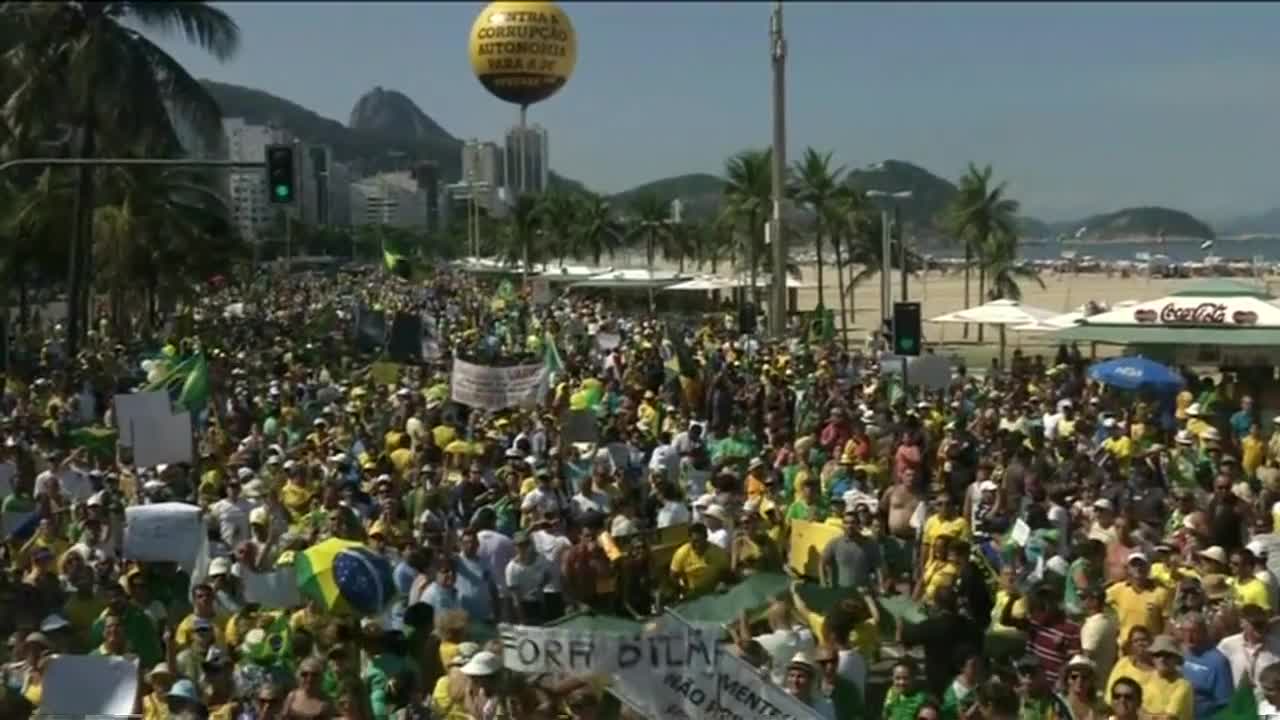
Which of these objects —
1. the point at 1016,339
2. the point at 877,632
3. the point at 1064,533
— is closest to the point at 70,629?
the point at 877,632

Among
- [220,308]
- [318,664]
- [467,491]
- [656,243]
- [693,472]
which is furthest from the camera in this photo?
[656,243]

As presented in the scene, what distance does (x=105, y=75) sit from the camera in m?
34.1

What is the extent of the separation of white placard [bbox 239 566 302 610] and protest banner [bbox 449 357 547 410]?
8.65 meters

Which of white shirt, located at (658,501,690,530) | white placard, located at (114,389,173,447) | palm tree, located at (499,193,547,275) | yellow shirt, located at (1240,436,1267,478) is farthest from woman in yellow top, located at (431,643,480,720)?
palm tree, located at (499,193,547,275)

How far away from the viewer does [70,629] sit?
9219 mm

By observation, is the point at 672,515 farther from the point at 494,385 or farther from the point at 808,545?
the point at 494,385

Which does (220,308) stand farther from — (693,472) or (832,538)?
(832,538)

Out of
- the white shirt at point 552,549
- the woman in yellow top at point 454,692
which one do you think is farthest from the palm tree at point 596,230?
the woman in yellow top at point 454,692

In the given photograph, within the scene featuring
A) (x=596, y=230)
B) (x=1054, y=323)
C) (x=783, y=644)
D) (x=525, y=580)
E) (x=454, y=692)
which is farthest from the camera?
(x=596, y=230)

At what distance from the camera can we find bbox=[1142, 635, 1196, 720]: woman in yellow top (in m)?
7.84

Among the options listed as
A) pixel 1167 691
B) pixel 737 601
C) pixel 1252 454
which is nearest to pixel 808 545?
pixel 737 601

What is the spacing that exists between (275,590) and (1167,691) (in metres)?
5.36

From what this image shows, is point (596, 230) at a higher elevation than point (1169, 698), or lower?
higher

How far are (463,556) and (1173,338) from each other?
15728 mm
